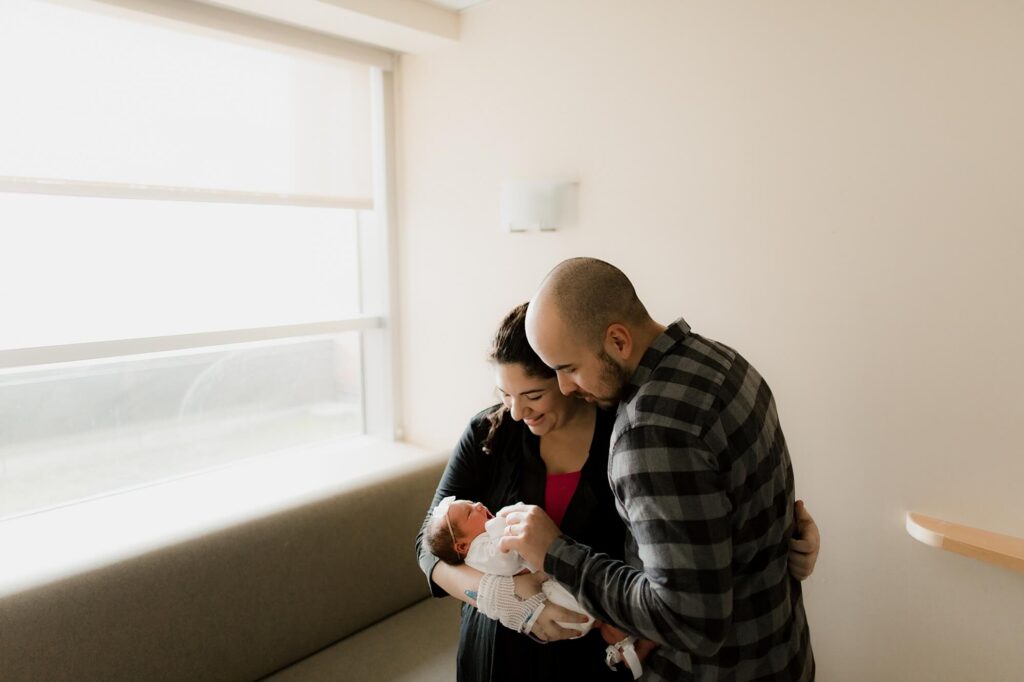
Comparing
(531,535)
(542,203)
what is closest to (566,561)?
(531,535)

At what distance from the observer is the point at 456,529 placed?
1.66 m

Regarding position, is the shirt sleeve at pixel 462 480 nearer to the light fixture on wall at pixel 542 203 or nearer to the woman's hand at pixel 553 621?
the woman's hand at pixel 553 621

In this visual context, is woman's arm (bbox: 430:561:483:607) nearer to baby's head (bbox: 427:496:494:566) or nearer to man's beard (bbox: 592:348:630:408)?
baby's head (bbox: 427:496:494:566)

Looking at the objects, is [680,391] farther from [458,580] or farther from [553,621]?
[458,580]

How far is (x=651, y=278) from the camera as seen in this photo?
2373mm

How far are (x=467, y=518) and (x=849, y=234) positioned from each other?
1.29m

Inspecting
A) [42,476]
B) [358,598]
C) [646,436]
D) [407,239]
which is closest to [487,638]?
[646,436]

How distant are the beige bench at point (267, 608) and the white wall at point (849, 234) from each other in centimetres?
122

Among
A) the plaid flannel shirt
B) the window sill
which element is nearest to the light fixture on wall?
the window sill

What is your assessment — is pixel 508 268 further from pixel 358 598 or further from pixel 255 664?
pixel 255 664

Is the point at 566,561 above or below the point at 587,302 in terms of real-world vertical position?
below

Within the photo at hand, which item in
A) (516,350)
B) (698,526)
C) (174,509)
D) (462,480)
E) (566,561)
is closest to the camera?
(698,526)

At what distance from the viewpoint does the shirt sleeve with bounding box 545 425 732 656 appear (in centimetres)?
110

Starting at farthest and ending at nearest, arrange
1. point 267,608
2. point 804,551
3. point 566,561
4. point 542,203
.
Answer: point 542,203
point 267,608
point 804,551
point 566,561
